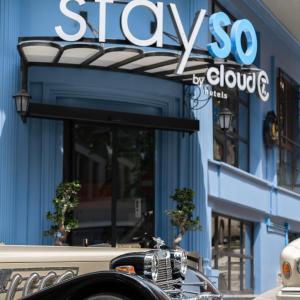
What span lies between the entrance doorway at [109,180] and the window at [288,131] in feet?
23.6

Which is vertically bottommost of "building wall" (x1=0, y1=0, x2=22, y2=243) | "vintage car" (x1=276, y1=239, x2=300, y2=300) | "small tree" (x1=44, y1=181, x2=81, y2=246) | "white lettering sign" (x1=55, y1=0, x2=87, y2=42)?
"vintage car" (x1=276, y1=239, x2=300, y2=300)

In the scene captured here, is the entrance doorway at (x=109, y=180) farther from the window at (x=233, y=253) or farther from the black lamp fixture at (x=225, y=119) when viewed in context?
the window at (x=233, y=253)

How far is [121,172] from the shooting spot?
1225 centimetres

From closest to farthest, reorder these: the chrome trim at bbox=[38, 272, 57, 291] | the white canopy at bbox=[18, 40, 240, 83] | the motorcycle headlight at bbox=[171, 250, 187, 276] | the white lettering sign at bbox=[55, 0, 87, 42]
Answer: the chrome trim at bbox=[38, 272, 57, 291] < the motorcycle headlight at bbox=[171, 250, 187, 276] < the white lettering sign at bbox=[55, 0, 87, 42] < the white canopy at bbox=[18, 40, 240, 83]

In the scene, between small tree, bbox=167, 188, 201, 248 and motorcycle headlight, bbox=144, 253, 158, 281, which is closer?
motorcycle headlight, bbox=144, 253, 158, 281

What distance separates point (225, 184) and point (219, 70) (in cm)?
347

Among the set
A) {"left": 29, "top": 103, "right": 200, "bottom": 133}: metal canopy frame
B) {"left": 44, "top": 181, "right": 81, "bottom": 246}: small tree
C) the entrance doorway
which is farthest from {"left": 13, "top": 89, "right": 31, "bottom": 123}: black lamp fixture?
{"left": 44, "top": 181, "right": 81, "bottom": 246}: small tree

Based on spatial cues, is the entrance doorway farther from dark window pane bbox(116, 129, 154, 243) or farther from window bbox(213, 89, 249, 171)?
window bbox(213, 89, 249, 171)

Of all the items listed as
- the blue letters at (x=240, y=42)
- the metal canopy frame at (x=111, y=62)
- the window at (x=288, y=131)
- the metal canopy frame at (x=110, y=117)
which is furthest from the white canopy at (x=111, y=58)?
the window at (x=288, y=131)

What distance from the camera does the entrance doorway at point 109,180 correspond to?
38.9 feet

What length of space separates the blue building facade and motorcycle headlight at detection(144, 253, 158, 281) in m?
4.92

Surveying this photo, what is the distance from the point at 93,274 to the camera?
5.53 metres

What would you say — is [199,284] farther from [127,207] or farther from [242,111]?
[242,111]

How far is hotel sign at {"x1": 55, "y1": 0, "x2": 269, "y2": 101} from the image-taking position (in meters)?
10.5
